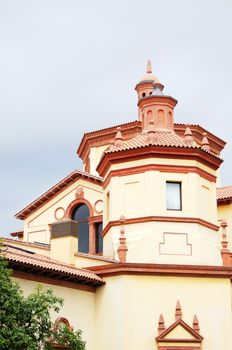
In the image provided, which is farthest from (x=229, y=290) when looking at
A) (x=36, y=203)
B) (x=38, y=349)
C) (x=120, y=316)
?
(x=36, y=203)

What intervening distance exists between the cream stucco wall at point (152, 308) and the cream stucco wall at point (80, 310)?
0.25 m

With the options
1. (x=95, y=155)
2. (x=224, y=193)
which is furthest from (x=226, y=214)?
(x=95, y=155)

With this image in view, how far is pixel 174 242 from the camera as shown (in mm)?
29859

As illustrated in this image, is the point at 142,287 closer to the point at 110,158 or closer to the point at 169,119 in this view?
the point at 110,158

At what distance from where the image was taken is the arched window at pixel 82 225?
36.6 m

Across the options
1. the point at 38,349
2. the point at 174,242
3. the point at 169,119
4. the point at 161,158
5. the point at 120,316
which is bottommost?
the point at 38,349

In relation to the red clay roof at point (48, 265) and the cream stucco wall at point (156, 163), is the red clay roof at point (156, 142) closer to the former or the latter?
the cream stucco wall at point (156, 163)

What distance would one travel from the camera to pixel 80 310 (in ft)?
93.2

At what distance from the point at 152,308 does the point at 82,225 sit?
9.57 metres

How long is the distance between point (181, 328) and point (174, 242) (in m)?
3.62

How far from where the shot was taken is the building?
1101 inches

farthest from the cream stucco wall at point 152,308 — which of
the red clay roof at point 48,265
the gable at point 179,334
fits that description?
the red clay roof at point 48,265

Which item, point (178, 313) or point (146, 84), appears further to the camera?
point (146, 84)

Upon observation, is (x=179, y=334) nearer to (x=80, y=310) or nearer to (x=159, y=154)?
(x=80, y=310)
